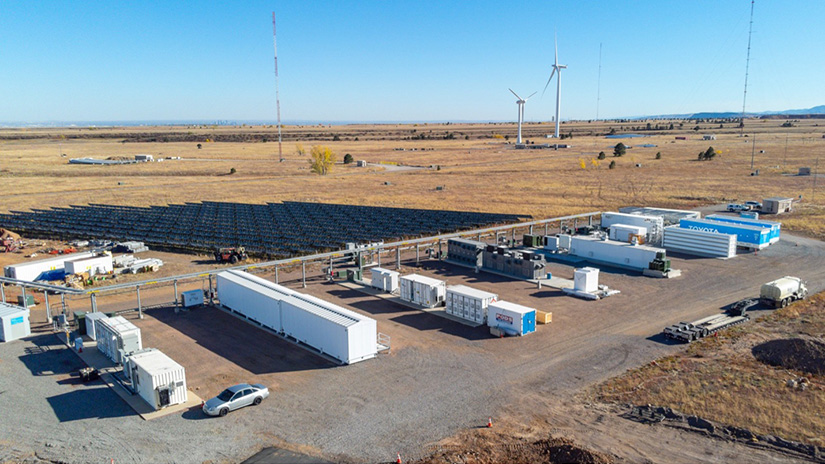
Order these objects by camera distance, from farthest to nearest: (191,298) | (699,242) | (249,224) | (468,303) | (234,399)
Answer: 1. (249,224)
2. (699,242)
3. (191,298)
4. (468,303)
5. (234,399)

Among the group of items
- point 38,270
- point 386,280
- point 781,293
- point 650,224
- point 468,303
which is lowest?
point 386,280

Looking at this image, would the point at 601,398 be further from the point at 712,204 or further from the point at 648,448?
the point at 712,204

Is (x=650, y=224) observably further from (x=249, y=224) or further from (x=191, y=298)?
(x=249, y=224)

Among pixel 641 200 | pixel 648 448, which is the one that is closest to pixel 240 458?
pixel 648 448

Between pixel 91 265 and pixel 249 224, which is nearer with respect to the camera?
pixel 91 265

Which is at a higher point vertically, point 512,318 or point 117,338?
point 117,338

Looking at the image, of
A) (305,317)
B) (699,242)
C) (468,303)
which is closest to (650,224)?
(699,242)

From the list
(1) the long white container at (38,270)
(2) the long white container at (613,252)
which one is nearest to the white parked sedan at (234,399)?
(1) the long white container at (38,270)
